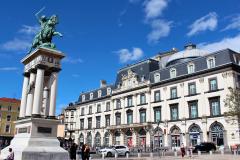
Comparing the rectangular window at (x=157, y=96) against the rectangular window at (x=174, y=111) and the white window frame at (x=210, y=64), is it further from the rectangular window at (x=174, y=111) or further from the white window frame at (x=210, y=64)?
the white window frame at (x=210, y=64)

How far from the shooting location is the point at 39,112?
21.3m

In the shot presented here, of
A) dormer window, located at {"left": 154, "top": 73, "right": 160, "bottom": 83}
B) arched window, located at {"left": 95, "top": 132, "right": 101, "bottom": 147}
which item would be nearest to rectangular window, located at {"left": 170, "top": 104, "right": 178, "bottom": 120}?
dormer window, located at {"left": 154, "top": 73, "right": 160, "bottom": 83}

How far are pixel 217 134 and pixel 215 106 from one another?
175 inches

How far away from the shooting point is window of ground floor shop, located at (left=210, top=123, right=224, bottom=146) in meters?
45.4

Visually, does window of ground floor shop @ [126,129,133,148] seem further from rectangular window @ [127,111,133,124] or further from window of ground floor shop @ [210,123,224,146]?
window of ground floor shop @ [210,123,224,146]

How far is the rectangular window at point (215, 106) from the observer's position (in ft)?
152

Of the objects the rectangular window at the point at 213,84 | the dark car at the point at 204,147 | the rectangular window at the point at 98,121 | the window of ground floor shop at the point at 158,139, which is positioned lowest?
the dark car at the point at 204,147

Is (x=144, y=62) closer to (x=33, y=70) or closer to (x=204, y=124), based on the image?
(x=204, y=124)

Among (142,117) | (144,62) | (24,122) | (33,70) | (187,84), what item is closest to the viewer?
(24,122)

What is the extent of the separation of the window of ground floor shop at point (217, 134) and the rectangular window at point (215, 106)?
1817 mm

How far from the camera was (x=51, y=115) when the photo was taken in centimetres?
2200

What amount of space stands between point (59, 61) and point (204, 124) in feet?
103

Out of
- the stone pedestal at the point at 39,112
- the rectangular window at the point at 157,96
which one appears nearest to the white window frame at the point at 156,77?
the rectangular window at the point at 157,96

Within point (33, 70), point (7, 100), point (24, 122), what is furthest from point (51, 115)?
point (7, 100)
